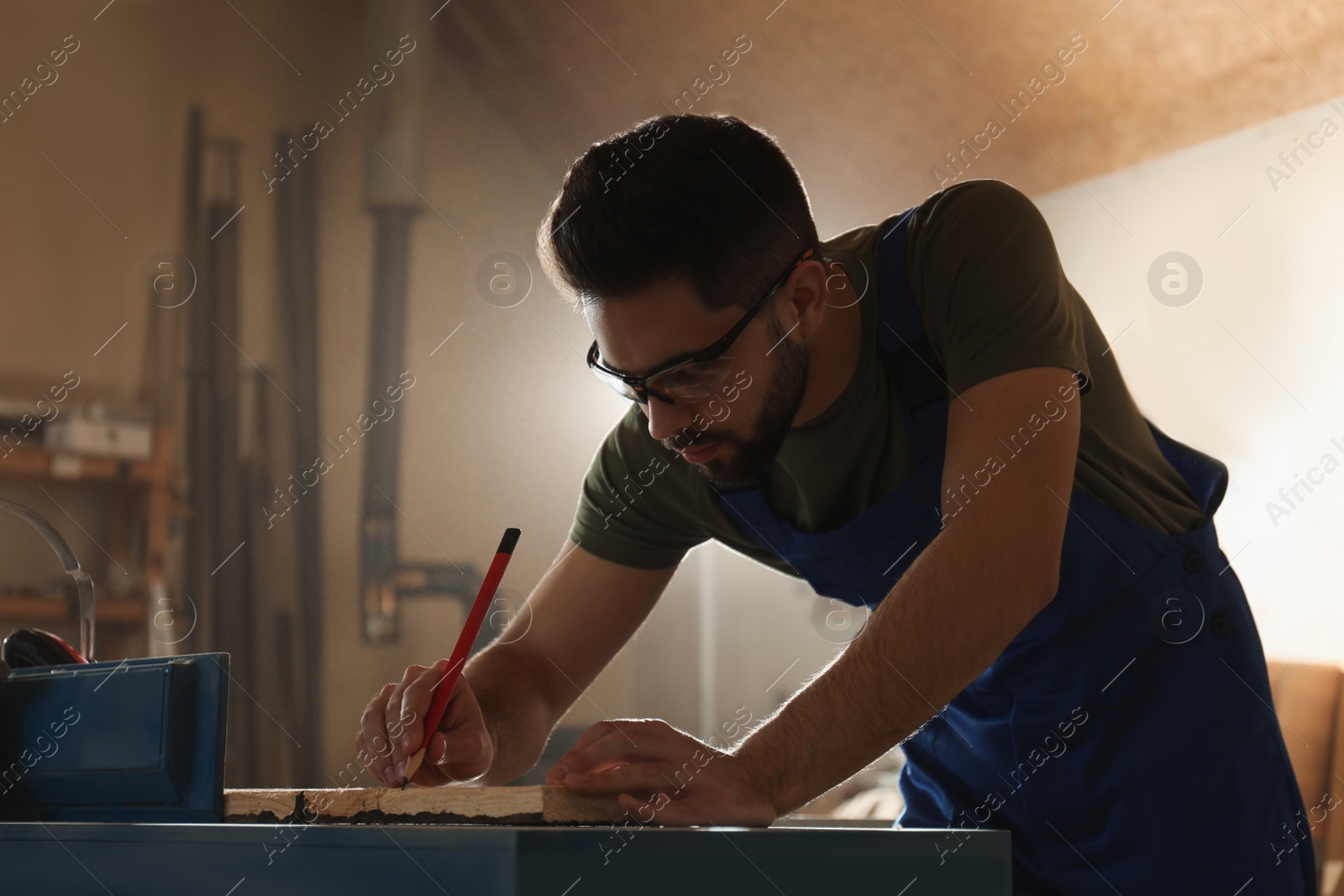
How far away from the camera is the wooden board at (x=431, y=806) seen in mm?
614

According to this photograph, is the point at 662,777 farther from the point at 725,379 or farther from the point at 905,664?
the point at 725,379

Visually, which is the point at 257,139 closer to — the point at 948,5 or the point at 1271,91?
the point at 948,5

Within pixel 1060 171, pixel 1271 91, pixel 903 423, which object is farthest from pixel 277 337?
pixel 1271 91

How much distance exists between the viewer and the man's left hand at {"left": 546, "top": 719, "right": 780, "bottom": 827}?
2.13 ft

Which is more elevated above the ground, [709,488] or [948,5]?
[948,5]

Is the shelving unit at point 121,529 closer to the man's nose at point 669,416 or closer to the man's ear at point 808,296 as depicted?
the man's nose at point 669,416

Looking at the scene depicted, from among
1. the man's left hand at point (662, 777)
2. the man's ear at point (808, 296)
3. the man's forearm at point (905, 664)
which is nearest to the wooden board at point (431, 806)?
the man's left hand at point (662, 777)

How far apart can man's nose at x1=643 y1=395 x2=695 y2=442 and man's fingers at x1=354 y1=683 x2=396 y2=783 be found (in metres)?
0.34

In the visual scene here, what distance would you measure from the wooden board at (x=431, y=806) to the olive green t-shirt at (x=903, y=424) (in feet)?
1.64

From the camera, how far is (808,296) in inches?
43.0

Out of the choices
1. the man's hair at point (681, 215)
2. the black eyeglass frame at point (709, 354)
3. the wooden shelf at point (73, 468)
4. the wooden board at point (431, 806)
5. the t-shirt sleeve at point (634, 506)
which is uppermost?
the man's hair at point (681, 215)

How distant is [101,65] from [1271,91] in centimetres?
243

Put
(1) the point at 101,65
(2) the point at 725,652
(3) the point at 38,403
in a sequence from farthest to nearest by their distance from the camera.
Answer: (2) the point at 725,652 → (1) the point at 101,65 → (3) the point at 38,403

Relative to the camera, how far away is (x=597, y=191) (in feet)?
3.46
